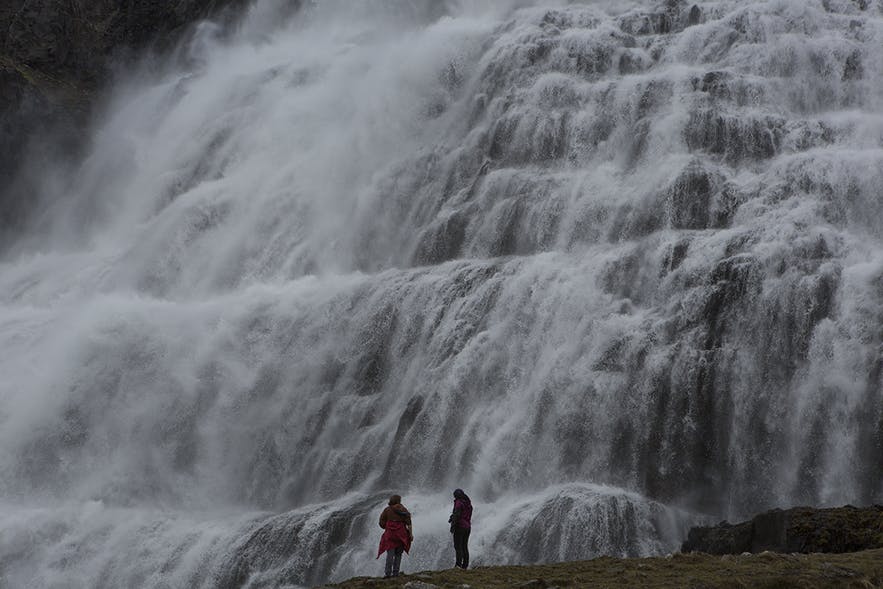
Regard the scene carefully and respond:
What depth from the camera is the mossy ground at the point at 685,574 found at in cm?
1355

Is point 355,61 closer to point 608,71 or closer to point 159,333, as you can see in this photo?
point 608,71

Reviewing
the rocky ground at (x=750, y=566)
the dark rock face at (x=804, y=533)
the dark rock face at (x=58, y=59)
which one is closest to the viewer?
the rocky ground at (x=750, y=566)

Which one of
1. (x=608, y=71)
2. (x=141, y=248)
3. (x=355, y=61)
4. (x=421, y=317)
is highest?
(x=355, y=61)

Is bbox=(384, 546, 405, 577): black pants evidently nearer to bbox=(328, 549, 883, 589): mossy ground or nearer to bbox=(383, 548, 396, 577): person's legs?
bbox=(383, 548, 396, 577): person's legs

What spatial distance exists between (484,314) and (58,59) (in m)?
43.1

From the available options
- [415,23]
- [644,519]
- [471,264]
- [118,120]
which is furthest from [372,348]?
[118,120]

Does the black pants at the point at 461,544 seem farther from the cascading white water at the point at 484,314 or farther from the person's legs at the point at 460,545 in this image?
the cascading white water at the point at 484,314

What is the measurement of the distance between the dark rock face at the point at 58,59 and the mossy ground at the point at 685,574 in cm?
4743

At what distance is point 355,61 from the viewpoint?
168ft

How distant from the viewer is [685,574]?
14.7 metres

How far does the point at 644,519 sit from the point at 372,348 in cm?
1180

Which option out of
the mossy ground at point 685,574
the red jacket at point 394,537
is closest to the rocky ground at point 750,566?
the mossy ground at point 685,574

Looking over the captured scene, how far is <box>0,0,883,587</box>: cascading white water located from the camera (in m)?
24.0

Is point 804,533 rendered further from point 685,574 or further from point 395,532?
point 395,532
